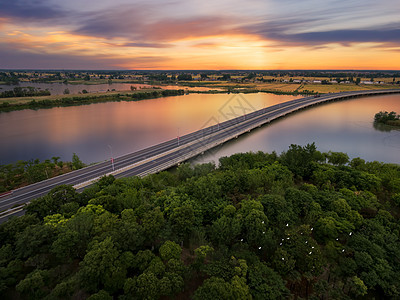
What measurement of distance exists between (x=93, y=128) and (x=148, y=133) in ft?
50.7

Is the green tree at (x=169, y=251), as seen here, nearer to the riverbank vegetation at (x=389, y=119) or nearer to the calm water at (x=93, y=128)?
the calm water at (x=93, y=128)

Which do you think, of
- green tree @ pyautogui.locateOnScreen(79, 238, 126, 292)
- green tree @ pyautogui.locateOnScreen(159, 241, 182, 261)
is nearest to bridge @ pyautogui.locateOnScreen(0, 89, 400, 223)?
green tree @ pyautogui.locateOnScreen(79, 238, 126, 292)

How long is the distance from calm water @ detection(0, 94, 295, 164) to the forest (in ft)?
81.4

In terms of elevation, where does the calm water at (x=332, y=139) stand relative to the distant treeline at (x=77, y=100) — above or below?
below

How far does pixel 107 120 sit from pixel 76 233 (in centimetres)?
5564

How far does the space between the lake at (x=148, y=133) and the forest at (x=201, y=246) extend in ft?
71.9

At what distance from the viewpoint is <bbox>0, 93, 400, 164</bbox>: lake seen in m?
44.9

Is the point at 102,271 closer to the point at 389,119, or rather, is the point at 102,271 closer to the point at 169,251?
the point at 169,251

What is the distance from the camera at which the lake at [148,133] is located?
4490cm

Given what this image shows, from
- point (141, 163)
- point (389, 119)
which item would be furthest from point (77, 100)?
point (389, 119)

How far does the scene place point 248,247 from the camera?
56.9ft

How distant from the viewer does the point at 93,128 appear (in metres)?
57.8

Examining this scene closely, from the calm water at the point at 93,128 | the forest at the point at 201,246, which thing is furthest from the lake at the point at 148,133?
the forest at the point at 201,246

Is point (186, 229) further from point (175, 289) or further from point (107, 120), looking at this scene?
point (107, 120)
